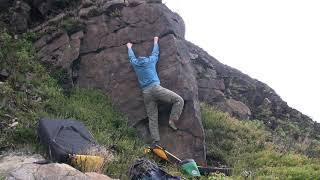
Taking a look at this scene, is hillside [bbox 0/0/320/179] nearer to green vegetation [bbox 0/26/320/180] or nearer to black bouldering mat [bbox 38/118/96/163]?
green vegetation [bbox 0/26/320/180]

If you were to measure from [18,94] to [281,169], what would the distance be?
19.8 feet

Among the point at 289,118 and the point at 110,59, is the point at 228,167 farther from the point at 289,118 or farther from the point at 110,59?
the point at 289,118

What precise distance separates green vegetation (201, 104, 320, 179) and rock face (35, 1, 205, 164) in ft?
3.14

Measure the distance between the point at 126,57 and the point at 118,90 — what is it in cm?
98

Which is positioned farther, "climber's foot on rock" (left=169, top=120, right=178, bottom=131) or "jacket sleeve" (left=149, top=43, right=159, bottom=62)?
"jacket sleeve" (left=149, top=43, right=159, bottom=62)

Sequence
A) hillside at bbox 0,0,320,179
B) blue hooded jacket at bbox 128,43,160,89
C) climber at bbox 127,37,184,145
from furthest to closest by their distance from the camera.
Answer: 1. blue hooded jacket at bbox 128,43,160,89
2. climber at bbox 127,37,184,145
3. hillside at bbox 0,0,320,179

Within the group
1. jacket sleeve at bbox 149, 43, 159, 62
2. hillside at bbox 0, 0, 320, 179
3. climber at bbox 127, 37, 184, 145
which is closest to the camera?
hillside at bbox 0, 0, 320, 179

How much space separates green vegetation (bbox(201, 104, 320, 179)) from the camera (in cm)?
1203

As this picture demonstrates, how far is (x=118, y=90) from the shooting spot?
47.7ft

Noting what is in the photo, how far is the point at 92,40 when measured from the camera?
15.6 m

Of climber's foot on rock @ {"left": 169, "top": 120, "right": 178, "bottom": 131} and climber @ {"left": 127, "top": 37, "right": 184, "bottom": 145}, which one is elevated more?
climber @ {"left": 127, "top": 37, "right": 184, "bottom": 145}

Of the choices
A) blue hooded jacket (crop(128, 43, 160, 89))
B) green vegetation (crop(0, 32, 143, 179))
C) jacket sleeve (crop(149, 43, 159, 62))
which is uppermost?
jacket sleeve (crop(149, 43, 159, 62))

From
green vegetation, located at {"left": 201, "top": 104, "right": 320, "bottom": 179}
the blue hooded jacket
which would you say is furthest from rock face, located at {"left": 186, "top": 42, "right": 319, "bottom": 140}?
the blue hooded jacket

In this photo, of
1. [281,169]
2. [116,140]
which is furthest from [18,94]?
[281,169]
